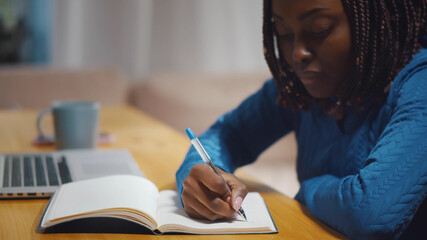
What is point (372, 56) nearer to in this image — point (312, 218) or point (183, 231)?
point (312, 218)

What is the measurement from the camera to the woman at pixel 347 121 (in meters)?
0.68

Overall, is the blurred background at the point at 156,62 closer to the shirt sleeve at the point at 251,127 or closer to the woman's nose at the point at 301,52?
the shirt sleeve at the point at 251,127

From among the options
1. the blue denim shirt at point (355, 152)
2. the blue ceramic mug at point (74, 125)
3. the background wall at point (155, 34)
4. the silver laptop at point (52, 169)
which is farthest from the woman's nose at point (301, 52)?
the background wall at point (155, 34)

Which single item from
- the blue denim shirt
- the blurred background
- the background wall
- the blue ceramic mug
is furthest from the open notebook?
the background wall

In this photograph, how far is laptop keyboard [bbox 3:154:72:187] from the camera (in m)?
0.86

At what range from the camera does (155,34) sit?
2748 millimetres

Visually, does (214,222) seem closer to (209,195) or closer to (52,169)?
(209,195)

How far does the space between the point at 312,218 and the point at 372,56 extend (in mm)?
298

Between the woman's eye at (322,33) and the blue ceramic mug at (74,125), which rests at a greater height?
the woman's eye at (322,33)

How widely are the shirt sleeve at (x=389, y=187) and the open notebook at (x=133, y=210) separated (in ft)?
0.34

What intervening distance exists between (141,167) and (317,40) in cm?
47

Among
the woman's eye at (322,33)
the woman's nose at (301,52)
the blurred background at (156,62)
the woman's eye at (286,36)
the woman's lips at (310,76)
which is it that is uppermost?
the woman's eye at (322,33)

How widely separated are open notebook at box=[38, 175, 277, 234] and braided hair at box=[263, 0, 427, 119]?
0.90ft

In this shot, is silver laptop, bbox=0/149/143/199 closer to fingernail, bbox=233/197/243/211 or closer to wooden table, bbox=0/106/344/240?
wooden table, bbox=0/106/344/240
